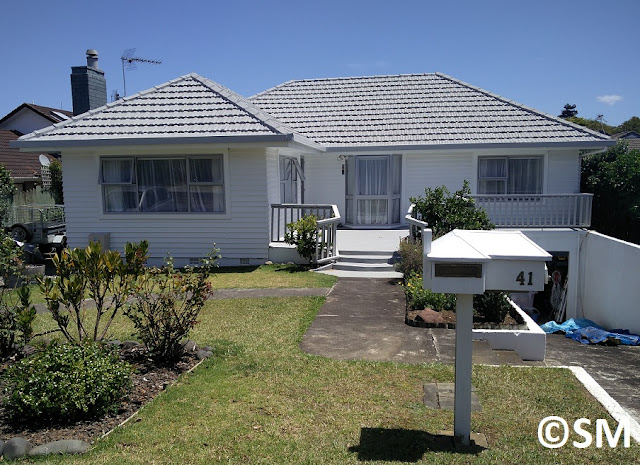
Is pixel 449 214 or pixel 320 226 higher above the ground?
pixel 449 214

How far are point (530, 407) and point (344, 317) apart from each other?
3937 mm

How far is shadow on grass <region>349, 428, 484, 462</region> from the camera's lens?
4.25m

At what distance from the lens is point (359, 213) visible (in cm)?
1770

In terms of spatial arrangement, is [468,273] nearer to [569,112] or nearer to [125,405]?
[125,405]

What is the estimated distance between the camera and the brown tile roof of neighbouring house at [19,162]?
24.6 metres

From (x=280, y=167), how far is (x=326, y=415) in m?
10.7

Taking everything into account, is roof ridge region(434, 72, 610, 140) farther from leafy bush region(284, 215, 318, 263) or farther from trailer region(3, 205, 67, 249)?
trailer region(3, 205, 67, 249)

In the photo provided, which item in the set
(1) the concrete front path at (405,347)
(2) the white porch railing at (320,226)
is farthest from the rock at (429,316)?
(2) the white porch railing at (320,226)

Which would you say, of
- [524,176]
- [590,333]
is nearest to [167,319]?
[590,333]

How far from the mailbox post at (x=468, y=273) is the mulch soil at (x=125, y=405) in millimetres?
3024

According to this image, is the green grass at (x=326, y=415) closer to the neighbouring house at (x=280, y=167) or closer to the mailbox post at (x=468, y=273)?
the mailbox post at (x=468, y=273)

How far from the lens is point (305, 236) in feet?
42.9

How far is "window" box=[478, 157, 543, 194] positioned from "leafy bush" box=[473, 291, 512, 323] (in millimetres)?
9078

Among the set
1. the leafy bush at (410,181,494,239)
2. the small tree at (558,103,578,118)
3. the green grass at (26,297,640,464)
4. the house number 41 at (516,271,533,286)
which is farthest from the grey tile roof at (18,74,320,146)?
the small tree at (558,103,578,118)
